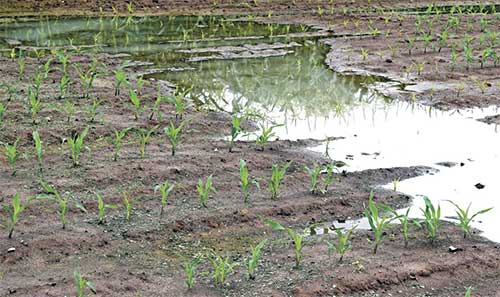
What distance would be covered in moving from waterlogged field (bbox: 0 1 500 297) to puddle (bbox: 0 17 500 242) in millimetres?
30

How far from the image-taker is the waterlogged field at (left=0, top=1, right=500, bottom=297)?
14.3 ft

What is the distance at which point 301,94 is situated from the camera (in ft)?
29.3

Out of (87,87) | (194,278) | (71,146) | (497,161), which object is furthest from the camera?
(87,87)

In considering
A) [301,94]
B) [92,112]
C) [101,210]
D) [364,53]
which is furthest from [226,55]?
[101,210]

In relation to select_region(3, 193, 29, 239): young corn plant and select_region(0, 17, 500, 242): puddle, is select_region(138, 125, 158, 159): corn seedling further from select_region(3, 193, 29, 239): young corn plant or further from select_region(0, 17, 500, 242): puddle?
select_region(3, 193, 29, 239): young corn plant

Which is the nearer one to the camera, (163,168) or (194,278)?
(194,278)

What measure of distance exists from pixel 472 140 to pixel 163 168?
3.01m

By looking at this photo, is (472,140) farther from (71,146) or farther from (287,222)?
(71,146)

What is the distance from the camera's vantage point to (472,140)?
7.32 meters

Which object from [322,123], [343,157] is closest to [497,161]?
[343,157]

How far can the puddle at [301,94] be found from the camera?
649 centimetres

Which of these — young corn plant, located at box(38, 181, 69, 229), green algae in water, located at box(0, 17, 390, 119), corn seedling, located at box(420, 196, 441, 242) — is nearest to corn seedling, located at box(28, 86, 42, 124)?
green algae in water, located at box(0, 17, 390, 119)

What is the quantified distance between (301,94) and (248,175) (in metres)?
3.04

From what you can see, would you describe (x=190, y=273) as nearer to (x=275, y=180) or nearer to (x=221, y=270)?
(x=221, y=270)
